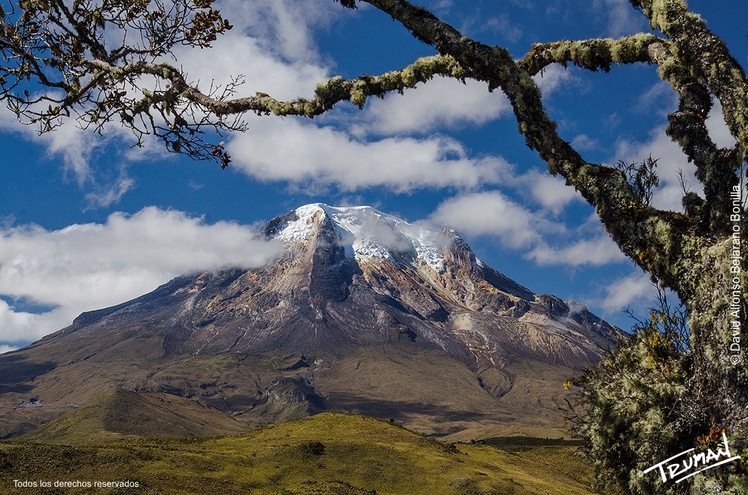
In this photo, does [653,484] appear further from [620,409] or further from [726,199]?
[726,199]

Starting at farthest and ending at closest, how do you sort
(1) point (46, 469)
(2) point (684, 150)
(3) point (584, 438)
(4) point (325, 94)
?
1. (1) point (46, 469)
2. (4) point (325, 94)
3. (3) point (584, 438)
4. (2) point (684, 150)

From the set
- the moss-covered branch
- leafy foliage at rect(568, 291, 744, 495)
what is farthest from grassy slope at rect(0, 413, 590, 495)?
the moss-covered branch

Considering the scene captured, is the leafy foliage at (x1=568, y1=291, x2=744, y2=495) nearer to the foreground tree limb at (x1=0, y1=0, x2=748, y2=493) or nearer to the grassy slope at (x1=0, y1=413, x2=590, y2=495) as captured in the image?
the foreground tree limb at (x1=0, y1=0, x2=748, y2=493)

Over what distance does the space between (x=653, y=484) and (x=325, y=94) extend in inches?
263

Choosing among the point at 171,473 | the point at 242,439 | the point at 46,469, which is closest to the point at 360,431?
the point at 242,439

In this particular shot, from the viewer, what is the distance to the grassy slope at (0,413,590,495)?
39.9 m

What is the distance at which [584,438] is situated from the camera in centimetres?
763

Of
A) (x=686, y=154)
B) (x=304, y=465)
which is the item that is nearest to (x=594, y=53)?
(x=686, y=154)

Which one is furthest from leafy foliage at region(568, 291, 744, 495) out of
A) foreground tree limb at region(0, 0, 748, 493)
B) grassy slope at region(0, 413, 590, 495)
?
grassy slope at region(0, 413, 590, 495)

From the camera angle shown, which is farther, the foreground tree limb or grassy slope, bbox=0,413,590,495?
grassy slope, bbox=0,413,590,495

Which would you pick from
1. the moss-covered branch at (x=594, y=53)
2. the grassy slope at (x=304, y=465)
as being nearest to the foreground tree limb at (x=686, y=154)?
the moss-covered branch at (x=594, y=53)

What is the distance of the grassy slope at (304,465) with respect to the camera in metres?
39.9

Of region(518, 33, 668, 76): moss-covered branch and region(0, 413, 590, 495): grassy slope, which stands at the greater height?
region(518, 33, 668, 76): moss-covered branch

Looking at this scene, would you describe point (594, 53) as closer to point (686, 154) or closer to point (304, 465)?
point (686, 154)
